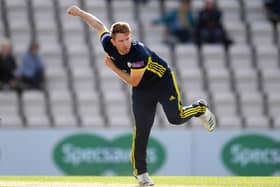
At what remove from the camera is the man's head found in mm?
9461

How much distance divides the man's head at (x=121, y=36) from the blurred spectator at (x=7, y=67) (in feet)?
22.0

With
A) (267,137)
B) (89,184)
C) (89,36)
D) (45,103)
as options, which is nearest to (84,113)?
(45,103)

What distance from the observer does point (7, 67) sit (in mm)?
16031

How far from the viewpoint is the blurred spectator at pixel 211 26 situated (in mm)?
17297

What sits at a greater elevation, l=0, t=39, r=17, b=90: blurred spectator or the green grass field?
l=0, t=39, r=17, b=90: blurred spectator

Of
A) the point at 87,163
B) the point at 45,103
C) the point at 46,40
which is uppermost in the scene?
the point at 46,40

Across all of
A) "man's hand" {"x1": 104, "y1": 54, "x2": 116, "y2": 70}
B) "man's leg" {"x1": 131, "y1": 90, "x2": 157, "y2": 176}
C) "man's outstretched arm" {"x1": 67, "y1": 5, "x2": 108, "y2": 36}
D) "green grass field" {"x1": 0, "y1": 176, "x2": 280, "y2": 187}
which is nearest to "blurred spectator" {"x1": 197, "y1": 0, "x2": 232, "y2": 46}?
"green grass field" {"x1": 0, "y1": 176, "x2": 280, "y2": 187}

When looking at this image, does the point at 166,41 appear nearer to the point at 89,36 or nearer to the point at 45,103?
the point at 89,36

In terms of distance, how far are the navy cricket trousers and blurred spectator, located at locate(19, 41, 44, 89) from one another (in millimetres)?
6489

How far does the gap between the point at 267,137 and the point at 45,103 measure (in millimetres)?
4012

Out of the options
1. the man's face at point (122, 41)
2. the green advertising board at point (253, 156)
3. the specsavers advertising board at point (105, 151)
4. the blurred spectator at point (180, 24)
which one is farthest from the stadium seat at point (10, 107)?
the man's face at point (122, 41)

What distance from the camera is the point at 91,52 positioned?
17.1 metres

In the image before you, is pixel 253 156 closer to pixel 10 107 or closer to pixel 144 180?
pixel 10 107

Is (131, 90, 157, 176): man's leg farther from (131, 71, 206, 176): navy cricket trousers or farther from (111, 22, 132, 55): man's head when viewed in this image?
(111, 22, 132, 55): man's head
